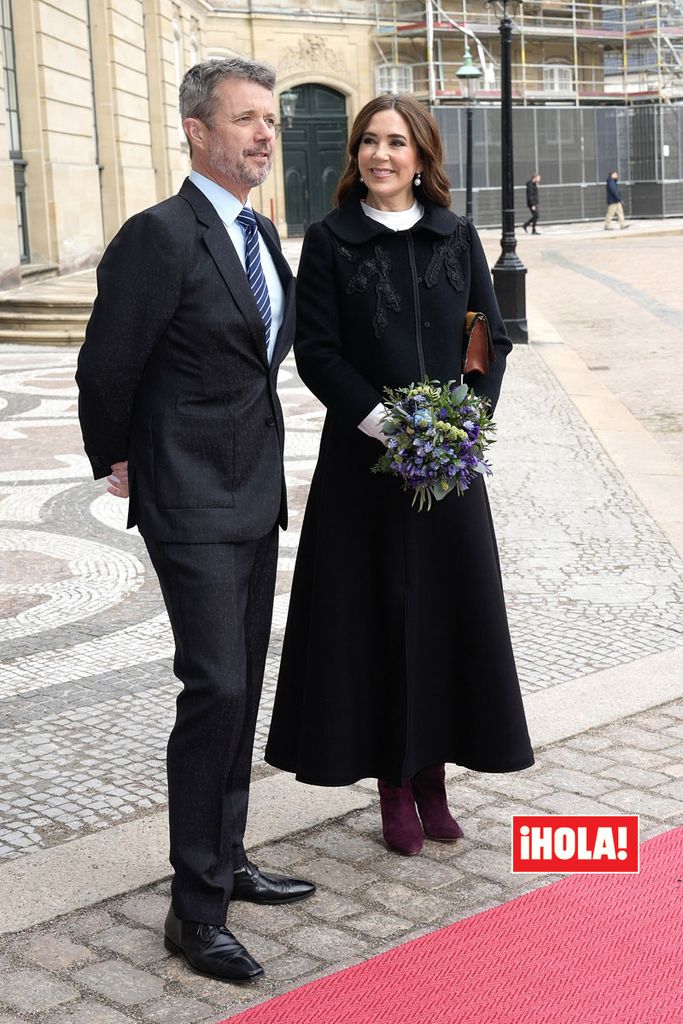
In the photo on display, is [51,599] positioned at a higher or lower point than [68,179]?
lower

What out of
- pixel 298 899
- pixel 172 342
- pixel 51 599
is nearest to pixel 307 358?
pixel 172 342

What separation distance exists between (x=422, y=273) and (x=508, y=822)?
5.02 feet

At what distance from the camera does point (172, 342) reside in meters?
3.06

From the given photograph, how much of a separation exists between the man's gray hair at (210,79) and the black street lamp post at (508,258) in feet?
40.4

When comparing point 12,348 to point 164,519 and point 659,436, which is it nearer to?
point 659,436

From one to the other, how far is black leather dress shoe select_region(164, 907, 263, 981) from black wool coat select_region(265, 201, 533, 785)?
1.87ft

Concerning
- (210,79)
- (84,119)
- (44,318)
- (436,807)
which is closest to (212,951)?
(436,807)

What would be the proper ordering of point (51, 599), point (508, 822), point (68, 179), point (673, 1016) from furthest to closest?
1. point (68, 179)
2. point (51, 599)
3. point (508, 822)
4. point (673, 1016)

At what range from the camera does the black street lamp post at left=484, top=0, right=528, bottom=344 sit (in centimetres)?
1530

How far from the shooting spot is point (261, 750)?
4453mm

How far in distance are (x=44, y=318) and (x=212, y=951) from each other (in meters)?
14.7

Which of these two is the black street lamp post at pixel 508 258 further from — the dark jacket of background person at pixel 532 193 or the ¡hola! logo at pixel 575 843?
the dark jacket of background person at pixel 532 193

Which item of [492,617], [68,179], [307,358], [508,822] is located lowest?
[508,822]

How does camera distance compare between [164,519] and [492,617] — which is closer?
Answer: [164,519]
